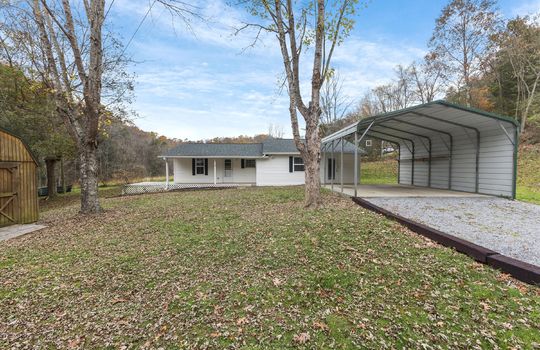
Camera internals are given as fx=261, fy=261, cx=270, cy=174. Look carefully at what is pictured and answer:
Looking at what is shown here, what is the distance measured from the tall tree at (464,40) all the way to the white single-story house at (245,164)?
45.0ft

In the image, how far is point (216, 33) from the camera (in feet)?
26.5

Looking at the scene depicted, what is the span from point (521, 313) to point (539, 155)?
21.8 meters

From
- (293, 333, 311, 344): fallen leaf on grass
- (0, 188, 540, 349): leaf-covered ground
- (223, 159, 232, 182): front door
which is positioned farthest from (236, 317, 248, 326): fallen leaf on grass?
(223, 159, 232, 182): front door

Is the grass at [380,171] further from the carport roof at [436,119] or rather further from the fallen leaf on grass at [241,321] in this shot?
the fallen leaf on grass at [241,321]

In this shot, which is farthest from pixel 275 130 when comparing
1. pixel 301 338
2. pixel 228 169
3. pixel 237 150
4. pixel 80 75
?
pixel 301 338

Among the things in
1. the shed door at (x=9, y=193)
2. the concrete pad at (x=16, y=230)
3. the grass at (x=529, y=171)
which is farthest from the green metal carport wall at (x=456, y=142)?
the shed door at (x=9, y=193)

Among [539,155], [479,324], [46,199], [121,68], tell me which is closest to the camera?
[479,324]

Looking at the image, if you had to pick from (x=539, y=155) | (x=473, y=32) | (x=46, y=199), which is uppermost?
(x=473, y=32)

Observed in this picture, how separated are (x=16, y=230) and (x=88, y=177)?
2.11 m

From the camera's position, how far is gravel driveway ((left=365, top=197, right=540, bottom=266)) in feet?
15.3

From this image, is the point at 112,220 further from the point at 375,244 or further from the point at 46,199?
the point at 46,199

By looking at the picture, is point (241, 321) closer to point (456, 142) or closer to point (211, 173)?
point (456, 142)

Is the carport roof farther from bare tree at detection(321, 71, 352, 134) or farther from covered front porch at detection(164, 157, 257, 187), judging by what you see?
bare tree at detection(321, 71, 352, 134)

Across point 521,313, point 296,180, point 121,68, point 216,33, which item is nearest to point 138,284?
point 521,313
